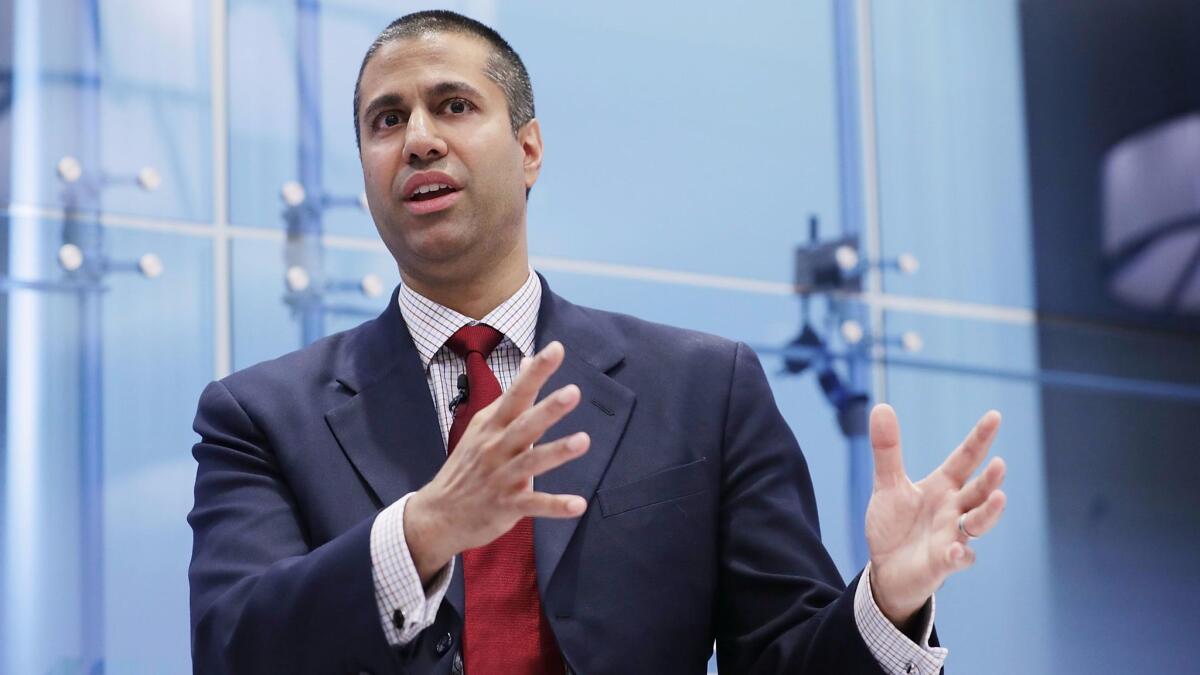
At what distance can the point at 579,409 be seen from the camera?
6.56ft

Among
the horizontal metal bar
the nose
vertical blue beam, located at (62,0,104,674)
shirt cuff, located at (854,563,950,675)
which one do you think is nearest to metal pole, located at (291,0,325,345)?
vertical blue beam, located at (62,0,104,674)

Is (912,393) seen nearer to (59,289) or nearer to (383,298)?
(383,298)

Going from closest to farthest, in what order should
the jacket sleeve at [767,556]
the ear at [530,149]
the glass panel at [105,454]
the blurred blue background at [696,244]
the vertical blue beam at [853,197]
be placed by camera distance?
the jacket sleeve at [767,556] < the ear at [530,149] < the glass panel at [105,454] < the blurred blue background at [696,244] < the vertical blue beam at [853,197]

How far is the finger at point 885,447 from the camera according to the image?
5.37 feet

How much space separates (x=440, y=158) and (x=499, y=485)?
0.71 metres

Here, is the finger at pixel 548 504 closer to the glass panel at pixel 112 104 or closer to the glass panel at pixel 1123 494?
the glass panel at pixel 112 104

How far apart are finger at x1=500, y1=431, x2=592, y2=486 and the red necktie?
13.7 inches

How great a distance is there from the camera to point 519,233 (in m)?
2.18

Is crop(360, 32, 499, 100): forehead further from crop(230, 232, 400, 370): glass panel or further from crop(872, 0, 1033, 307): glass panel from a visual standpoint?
crop(872, 0, 1033, 307): glass panel

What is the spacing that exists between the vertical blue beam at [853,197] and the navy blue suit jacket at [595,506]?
2307 millimetres

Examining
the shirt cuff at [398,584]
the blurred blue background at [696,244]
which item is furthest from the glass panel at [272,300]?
the shirt cuff at [398,584]

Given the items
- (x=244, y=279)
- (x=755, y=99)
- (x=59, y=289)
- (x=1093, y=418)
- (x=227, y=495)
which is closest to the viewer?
Result: (x=227, y=495)

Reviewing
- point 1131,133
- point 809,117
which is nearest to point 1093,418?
point 1131,133

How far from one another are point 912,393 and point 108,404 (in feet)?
7.82
